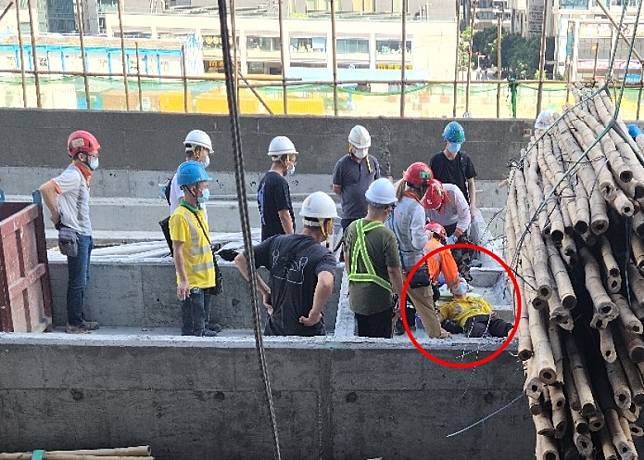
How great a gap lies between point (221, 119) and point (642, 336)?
949cm

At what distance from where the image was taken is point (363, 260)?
6156mm

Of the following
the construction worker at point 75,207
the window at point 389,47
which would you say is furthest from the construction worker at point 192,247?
the window at point 389,47

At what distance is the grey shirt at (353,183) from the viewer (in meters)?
8.59

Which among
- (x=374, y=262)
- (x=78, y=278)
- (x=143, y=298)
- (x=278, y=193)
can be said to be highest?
(x=278, y=193)

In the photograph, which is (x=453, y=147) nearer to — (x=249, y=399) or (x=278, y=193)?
(x=278, y=193)

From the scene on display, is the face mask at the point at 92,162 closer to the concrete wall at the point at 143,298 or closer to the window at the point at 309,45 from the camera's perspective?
the concrete wall at the point at 143,298

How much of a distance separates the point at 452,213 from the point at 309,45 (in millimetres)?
35160

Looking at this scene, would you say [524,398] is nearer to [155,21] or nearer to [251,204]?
[251,204]

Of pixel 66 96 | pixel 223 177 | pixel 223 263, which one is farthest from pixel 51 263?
pixel 66 96

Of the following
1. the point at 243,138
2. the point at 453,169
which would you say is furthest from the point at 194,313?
the point at 243,138

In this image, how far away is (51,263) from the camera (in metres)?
8.20

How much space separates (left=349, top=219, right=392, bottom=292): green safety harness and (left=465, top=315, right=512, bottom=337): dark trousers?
87 centimetres

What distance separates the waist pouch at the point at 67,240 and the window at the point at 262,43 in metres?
34.1

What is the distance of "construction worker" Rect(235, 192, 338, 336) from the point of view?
5.89 metres
